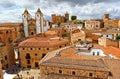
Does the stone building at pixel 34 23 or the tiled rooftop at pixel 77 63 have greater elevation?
the stone building at pixel 34 23

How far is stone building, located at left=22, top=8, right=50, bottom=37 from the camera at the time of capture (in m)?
69.3

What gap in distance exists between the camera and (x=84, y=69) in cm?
2688

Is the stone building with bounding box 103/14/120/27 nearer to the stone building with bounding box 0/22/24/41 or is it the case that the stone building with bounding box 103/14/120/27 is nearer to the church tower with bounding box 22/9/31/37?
the church tower with bounding box 22/9/31/37

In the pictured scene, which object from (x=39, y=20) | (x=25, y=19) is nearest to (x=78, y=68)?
(x=39, y=20)

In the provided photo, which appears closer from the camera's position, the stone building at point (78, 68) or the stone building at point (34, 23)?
the stone building at point (78, 68)

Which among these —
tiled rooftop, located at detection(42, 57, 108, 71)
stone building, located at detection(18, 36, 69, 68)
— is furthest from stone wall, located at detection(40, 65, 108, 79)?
stone building, located at detection(18, 36, 69, 68)

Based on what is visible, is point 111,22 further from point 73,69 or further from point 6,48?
point 73,69

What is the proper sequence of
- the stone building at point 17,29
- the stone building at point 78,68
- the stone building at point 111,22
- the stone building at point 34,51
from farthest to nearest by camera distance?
the stone building at point 111,22, the stone building at point 17,29, the stone building at point 34,51, the stone building at point 78,68

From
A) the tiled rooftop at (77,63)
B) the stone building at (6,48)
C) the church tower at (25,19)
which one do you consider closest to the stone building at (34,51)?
the stone building at (6,48)

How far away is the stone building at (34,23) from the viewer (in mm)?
69312

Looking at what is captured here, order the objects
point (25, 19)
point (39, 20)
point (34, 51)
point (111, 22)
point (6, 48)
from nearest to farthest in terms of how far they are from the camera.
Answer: point (34, 51), point (6, 48), point (39, 20), point (25, 19), point (111, 22)

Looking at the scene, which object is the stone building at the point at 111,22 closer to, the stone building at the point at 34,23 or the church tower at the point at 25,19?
the stone building at the point at 34,23

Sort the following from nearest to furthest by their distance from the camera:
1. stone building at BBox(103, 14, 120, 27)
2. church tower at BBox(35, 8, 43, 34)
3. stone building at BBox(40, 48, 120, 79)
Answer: stone building at BBox(40, 48, 120, 79) → church tower at BBox(35, 8, 43, 34) → stone building at BBox(103, 14, 120, 27)

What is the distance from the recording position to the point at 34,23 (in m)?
71.9
